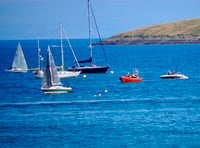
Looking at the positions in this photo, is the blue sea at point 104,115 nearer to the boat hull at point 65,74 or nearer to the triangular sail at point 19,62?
the boat hull at point 65,74

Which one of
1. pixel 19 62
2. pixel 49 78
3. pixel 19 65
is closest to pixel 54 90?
pixel 49 78

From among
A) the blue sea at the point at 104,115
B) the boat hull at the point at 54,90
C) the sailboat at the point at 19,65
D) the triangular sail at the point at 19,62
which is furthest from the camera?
the triangular sail at the point at 19,62

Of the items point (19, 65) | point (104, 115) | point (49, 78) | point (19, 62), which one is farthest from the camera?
point (19, 62)

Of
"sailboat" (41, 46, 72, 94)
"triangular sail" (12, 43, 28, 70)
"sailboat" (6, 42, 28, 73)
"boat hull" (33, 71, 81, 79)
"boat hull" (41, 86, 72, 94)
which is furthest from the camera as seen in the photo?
"triangular sail" (12, 43, 28, 70)

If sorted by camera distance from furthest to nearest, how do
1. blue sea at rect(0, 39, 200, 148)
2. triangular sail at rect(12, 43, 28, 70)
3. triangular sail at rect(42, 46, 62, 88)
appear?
triangular sail at rect(12, 43, 28, 70) → triangular sail at rect(42, 46, 62, 88) → blue sea at rect(0, 39, 200, 148)

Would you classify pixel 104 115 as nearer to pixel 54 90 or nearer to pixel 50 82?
pixel 54 90

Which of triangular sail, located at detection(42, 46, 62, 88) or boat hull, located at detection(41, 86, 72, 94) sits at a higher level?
triangular sail, located at detection(42, 46, 62, 88)

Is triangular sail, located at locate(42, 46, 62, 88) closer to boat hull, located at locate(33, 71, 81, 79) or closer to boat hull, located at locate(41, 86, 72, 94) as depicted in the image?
boat hull, located at locate(41, 86, 72, 94)

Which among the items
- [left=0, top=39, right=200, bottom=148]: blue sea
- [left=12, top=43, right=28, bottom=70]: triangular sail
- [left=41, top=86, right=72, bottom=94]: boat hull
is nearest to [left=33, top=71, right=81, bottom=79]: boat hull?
[left=0, top=39, right=200, bottom=148]: blue sea

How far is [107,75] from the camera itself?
122 meters

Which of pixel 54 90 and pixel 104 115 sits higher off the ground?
pixel 54 90

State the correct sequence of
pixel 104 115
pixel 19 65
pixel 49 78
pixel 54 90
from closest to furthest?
pixel 104 115 < pixel 54 90 < pixel 49 78 < pixel 19 65

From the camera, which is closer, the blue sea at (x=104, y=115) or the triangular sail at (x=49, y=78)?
the blue sea at (x=104, y=115)

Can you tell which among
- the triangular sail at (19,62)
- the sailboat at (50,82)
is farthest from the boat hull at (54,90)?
the triangular sail at (19,62)
